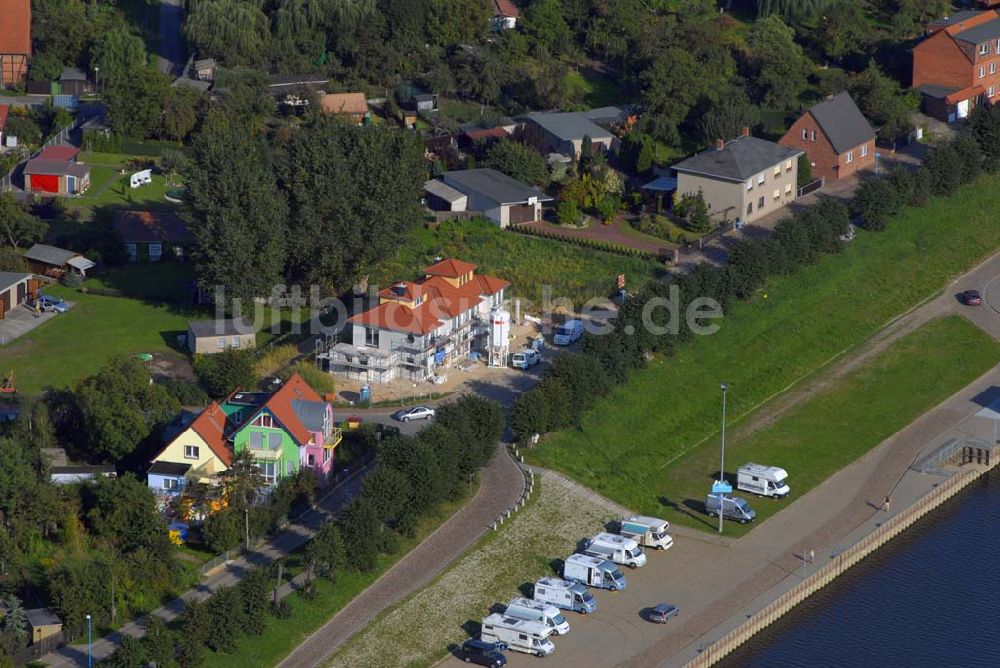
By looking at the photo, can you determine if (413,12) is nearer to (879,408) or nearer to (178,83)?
(178,83)

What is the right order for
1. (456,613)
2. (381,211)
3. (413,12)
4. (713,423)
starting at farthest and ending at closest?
(413,12), (381,211), (713,423), (456,613)

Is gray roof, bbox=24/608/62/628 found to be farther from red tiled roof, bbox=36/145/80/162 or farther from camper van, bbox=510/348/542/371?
red tiled roof, bbox=36/145/80/162

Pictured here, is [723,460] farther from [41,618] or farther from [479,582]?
[41,618]

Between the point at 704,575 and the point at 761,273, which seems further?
the point at 761,273

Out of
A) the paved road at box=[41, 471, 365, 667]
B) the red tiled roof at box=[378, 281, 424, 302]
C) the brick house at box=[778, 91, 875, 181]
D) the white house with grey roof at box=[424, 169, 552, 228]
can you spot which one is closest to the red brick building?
the white house with grey roof at box=[424, 169, 552, 228]

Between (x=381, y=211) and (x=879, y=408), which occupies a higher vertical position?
(x=381, y=211)

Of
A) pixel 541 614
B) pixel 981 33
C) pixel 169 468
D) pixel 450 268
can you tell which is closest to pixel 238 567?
pixel 169 468

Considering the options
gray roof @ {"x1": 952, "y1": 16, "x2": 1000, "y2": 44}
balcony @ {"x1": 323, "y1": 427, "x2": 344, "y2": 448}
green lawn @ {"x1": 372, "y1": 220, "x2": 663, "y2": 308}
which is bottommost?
balcony @ {"x1": 323, "y1": 427, "x2": 344, "y2": 448}

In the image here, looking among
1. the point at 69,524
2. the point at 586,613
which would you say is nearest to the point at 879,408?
the point at 586,613
